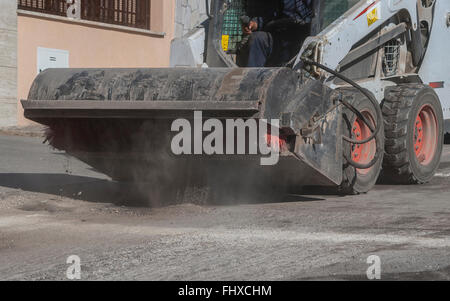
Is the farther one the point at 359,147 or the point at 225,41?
the point at 225,41

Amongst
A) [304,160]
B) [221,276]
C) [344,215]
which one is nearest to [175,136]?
[304,160]

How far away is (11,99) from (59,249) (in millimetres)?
11343

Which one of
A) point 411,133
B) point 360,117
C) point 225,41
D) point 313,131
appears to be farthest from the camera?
point 225,41

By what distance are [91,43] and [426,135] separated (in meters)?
10.3

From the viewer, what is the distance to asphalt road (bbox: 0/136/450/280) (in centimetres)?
424

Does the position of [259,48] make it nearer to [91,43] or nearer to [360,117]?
[360,117]

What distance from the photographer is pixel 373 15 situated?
25.7 ft

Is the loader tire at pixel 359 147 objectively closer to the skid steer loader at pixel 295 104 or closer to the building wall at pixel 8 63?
the skid steer loader at pixel 295 104

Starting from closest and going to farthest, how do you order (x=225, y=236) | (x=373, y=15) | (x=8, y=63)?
(x=225, y=236) → (x=373, y=15) → (x=8, y=63)

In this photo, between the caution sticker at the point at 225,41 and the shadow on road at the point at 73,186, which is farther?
the caution sticker at the point at 225,41

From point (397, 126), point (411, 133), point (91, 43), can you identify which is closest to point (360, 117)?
point (397, 126)

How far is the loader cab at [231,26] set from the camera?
795 cm

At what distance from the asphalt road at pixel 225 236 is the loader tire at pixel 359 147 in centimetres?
13

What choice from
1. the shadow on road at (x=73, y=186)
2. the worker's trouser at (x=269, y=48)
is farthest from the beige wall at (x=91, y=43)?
the worker's trouser at (x=269, y=48)
